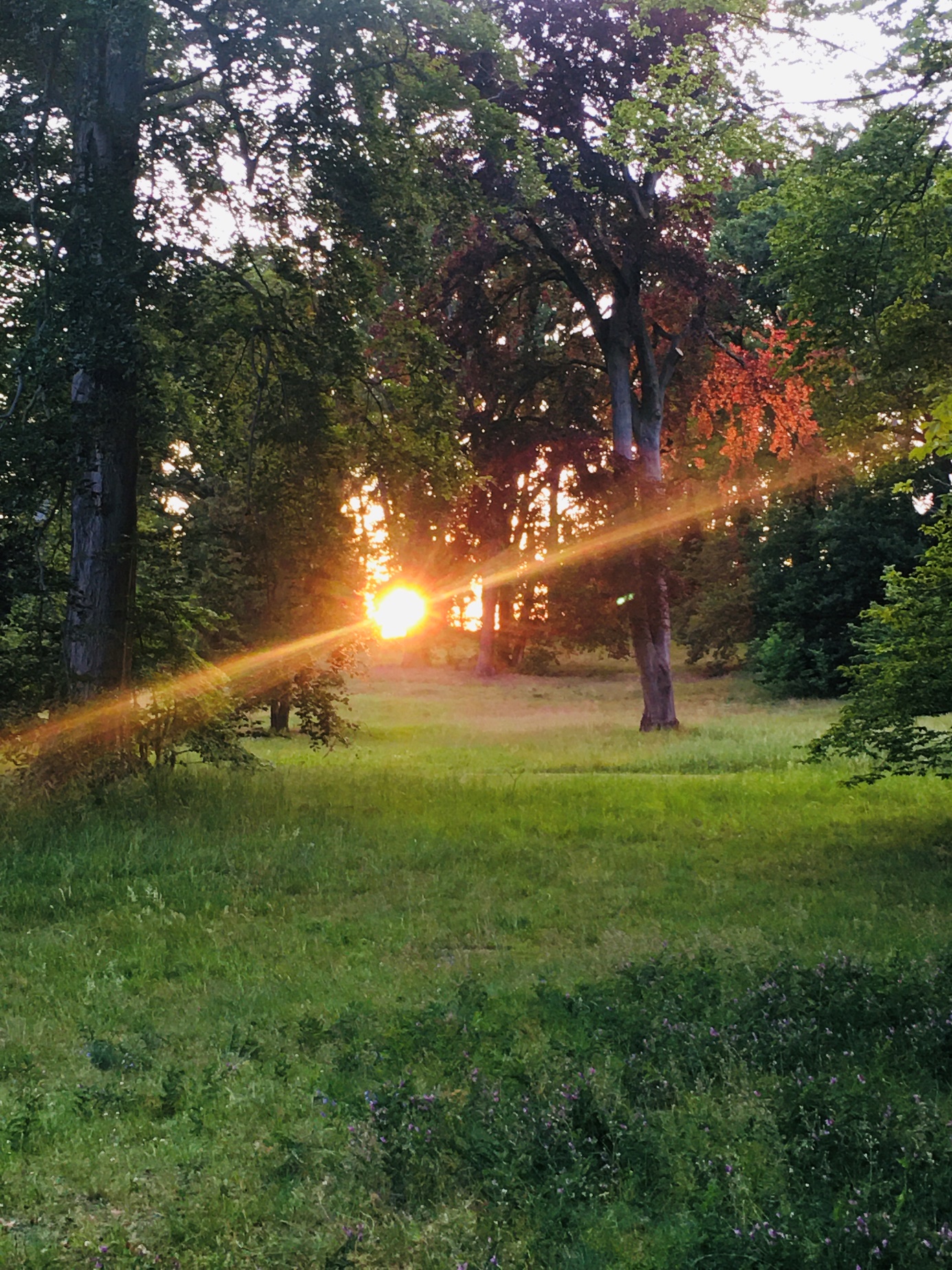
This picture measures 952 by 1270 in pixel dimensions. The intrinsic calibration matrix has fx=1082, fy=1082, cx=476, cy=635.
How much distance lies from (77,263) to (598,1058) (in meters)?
10.0

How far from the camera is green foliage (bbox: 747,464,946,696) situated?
41.6m

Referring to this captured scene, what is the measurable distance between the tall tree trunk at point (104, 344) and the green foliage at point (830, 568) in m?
31.7

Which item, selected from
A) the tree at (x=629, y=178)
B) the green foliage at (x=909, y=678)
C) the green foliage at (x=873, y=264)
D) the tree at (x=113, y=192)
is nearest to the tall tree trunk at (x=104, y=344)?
the tree at (x=113, y=192)

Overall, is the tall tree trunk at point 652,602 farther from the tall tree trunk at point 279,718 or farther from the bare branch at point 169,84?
the bare branch at point 169,84

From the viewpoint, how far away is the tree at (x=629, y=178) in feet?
55.8

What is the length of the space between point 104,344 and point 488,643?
42.2 meters

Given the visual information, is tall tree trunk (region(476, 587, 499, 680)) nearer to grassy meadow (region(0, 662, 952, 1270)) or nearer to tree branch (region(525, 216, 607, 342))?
tree branch (region(525, 216, 607, 342))

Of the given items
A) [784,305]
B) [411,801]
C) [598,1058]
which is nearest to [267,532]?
[411,801]

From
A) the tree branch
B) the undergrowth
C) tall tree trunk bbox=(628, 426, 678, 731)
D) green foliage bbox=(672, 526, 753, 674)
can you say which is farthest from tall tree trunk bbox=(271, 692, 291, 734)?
green foliage bbox=(672, 526, 753, 674)

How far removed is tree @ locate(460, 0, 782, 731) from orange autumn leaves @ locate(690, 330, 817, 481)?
1.09m

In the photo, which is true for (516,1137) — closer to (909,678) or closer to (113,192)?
(909,678)

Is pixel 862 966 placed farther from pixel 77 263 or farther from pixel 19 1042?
pixel 77 263

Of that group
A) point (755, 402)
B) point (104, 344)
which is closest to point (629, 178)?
point (755, 402)

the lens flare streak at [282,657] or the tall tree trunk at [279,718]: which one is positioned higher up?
the lens flare streak at [282,657]
